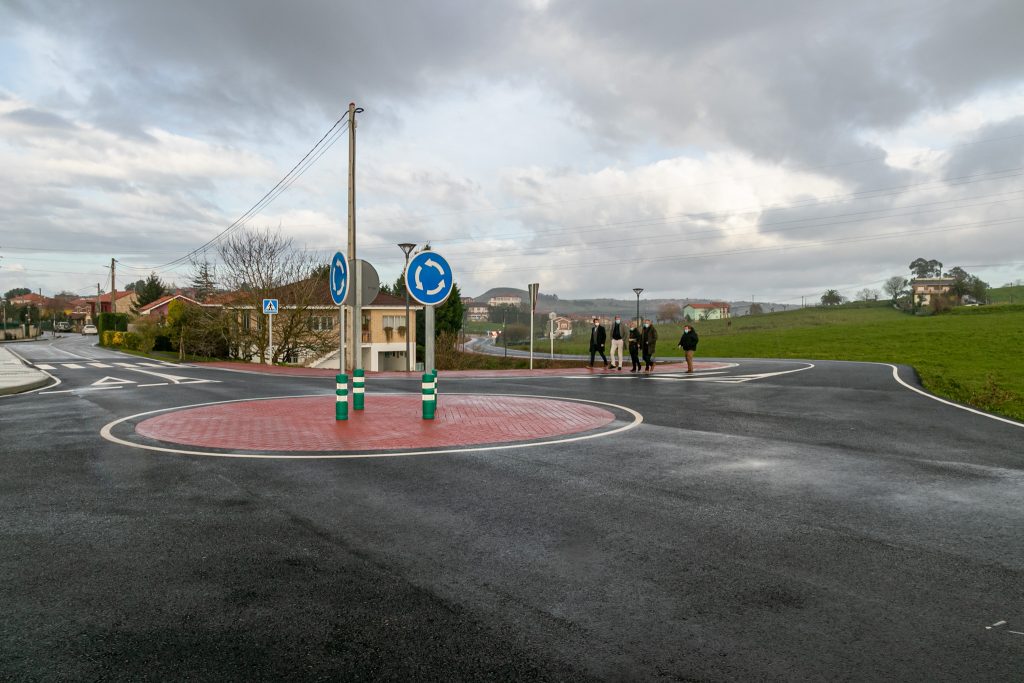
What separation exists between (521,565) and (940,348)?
150 ft

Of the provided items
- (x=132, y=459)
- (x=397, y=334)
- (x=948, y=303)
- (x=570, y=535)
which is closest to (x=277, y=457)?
(x=132, y=459)

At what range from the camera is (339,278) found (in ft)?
37.7

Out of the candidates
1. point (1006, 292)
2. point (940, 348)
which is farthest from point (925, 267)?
point (940, 348)

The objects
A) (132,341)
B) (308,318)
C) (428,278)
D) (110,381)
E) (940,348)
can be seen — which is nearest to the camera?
(428,278)

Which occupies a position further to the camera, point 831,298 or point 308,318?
point 831,298

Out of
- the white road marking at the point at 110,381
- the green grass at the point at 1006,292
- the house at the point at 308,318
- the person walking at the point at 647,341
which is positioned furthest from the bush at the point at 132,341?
the green grass at the point at 1006,292

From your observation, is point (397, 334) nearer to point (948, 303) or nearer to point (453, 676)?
point (453, 676)

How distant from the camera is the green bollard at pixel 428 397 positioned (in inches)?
431

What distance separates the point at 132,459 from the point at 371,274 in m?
4.94

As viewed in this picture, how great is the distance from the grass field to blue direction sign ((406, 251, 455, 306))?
12.4m

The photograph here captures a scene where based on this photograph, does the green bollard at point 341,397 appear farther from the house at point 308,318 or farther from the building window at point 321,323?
the building window at point 321,323

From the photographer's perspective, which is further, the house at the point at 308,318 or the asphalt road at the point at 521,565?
the house at the point at 308,318

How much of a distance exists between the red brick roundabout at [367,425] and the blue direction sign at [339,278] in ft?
6.99

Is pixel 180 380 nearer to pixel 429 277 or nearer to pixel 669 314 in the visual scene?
pixel 429 277
